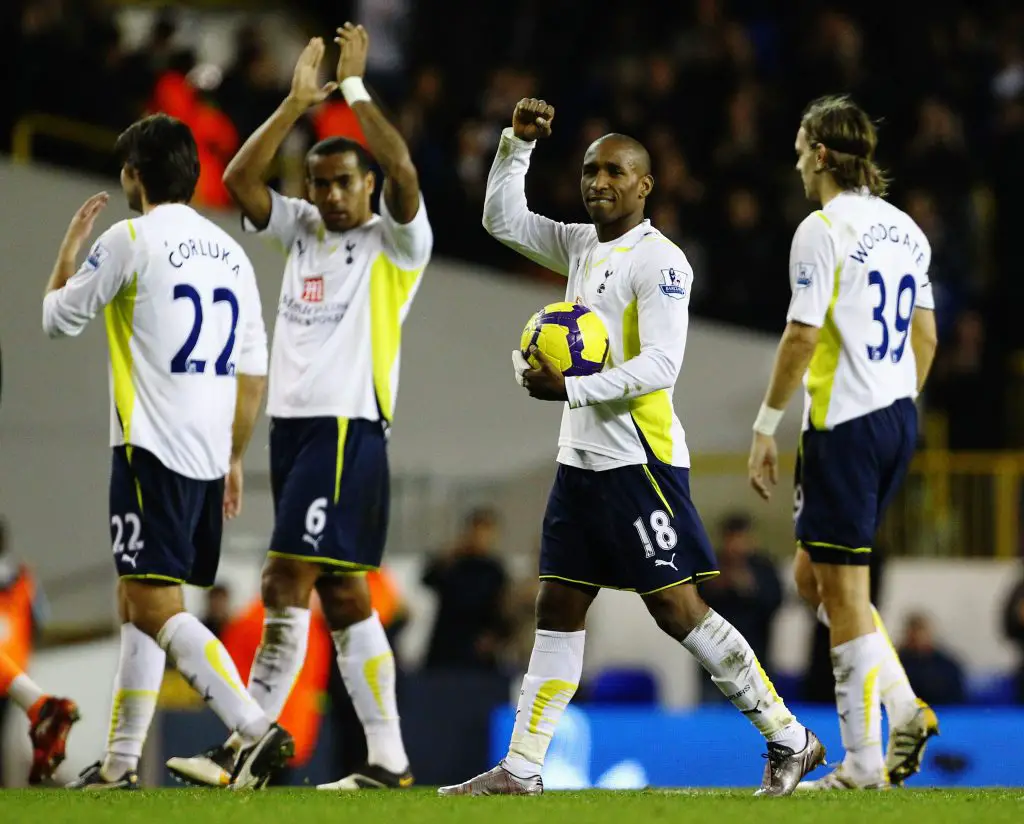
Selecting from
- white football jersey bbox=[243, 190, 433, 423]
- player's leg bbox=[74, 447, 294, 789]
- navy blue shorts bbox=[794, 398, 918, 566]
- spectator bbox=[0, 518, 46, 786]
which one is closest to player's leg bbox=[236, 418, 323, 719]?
white football jersey bbox=[243, 190, 433, 423]

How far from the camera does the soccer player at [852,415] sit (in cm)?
671

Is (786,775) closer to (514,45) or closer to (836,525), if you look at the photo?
(836,525)

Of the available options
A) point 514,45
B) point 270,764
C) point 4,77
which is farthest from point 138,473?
point 514,45

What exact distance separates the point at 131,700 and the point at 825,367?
2.85 m

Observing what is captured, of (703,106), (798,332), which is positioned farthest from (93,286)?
(703,106)

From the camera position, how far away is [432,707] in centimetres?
1073

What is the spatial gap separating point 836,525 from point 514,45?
12.2 metres

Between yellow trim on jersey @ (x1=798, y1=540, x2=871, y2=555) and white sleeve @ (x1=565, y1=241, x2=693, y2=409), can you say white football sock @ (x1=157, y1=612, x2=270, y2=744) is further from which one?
yellow trim on jersey @ (x1=798, y1=540, x2=871, y2=555)

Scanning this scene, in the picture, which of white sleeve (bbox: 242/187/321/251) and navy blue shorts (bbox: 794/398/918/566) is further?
white sleeve (bbox: 242/187/321/251)

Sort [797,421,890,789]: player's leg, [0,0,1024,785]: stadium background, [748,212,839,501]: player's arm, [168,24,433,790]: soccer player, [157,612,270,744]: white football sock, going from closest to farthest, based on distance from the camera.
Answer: [157,612,270,744]: white football sock, [748,212,839,501]: player's arm, [797,421,890,789]: player's leg, [168,24,433,790]: soccer player, [0,0,1024,785]: stadium background

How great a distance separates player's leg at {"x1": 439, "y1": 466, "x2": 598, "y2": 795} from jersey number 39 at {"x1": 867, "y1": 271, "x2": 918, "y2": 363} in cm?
143

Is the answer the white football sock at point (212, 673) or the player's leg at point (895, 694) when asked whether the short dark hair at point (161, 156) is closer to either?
the white football sock at point (212, 673)

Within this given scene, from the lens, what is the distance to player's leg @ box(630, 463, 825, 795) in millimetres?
5977

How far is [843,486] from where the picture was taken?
22.2ft
